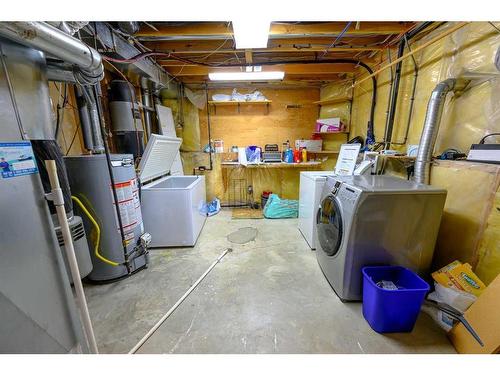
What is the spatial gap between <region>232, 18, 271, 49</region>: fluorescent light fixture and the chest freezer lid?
4.32 feet

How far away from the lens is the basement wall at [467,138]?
1.41m

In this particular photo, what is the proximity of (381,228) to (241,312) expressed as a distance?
4.09 ft

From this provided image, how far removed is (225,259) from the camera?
2336 mm

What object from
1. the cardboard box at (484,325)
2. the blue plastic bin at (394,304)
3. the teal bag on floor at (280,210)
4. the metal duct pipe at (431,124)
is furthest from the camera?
the teal bag on floor at (280,210)

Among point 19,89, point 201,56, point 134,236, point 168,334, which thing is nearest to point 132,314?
point 168,334

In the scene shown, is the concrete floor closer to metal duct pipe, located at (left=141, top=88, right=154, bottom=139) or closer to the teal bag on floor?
the teal bag on floor

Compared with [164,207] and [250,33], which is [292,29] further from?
[164,207]

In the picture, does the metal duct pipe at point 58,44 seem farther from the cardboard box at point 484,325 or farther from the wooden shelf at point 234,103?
the cardboard box at point 484,325

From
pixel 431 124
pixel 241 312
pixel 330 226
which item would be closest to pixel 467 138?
pixel 431 124

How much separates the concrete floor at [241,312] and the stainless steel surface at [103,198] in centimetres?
19

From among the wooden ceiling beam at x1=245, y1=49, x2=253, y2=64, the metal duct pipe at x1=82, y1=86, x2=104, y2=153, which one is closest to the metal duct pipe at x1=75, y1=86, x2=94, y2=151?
the metal duct pipe at x1=82, y1=86, x2=104, y2=153

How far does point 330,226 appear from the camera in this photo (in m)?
1.81

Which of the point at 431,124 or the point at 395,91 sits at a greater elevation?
the point at 395,91

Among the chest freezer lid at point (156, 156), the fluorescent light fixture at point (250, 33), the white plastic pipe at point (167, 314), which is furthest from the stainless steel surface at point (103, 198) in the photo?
the fluorescent light fixture at point (250, 33)
